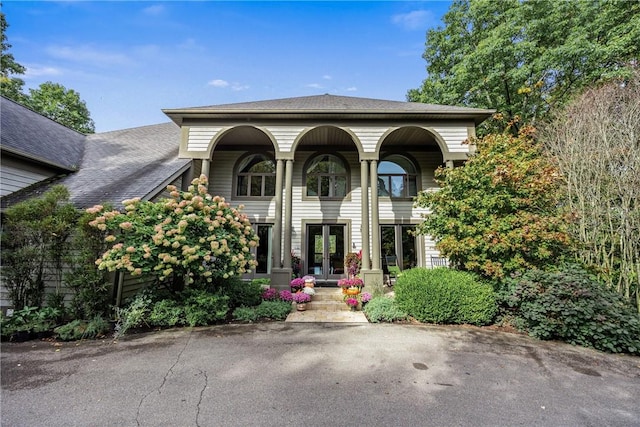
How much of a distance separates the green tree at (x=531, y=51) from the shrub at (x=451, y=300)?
21.6 ft

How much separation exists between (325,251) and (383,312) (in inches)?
162

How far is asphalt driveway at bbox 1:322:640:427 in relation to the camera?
253 centimetres

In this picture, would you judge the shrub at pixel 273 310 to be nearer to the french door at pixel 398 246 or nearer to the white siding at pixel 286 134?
the white siding at pixel 286 134

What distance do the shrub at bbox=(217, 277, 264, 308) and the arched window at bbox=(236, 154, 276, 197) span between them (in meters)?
4.30

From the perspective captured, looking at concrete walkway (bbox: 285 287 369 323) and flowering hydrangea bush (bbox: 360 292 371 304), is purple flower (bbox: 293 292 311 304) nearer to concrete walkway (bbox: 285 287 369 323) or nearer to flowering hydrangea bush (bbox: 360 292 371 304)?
concrete walkway (bbox: 285 287 369 323)

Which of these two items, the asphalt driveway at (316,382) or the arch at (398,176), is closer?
the asphalt driveway at (316,382)

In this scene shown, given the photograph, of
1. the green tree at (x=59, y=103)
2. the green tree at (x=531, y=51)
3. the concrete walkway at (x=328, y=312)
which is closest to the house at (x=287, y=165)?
the concrete walkway at (x=328, y=312)

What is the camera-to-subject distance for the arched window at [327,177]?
396 inches

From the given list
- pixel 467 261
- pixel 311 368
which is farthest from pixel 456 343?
pixel 311 368

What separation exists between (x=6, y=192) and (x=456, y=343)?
10654 millimetres

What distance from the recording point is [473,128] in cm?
810

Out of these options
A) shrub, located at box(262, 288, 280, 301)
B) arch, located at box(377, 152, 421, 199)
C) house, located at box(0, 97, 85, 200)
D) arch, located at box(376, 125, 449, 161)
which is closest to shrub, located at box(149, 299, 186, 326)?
shrub, located at box(262, 288, 280, 301)

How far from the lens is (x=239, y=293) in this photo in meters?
6.46

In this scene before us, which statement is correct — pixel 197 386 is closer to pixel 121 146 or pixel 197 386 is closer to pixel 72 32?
pixel 72 32
